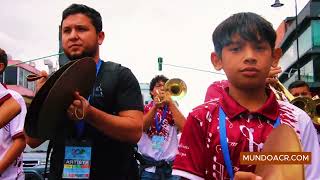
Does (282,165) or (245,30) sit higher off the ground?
(245,30)

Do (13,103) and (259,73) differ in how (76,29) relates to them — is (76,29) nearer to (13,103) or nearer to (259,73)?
(13,103)

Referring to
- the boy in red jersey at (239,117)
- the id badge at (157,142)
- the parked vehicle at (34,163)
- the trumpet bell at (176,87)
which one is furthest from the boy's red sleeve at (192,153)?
the parked vehicle at (34,163)

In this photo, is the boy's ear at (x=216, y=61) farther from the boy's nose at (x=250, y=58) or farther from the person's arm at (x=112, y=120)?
the person's arm at (x=112, y=120)

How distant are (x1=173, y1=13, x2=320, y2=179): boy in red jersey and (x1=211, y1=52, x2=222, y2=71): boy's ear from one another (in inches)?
3.5

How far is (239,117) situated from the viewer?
242cm

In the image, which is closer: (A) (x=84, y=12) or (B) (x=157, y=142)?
(A) (x=84, y=12)

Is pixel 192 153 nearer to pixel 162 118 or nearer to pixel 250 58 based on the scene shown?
pixel 250 58

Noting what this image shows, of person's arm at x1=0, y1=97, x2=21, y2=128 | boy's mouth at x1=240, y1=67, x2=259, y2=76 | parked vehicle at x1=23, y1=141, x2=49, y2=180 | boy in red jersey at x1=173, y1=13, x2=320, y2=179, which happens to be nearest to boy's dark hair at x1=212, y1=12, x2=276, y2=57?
boy in red jersey at x1=173, y1=13, x2=320, y2=179

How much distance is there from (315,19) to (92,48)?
2459 inches

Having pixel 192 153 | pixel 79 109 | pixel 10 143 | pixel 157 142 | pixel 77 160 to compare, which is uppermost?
pixel 79 109

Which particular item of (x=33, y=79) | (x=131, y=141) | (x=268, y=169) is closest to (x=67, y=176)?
(x=131, y=141)

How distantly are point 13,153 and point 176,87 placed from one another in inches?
222

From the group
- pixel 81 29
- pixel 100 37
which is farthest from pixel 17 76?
pixel 81 29

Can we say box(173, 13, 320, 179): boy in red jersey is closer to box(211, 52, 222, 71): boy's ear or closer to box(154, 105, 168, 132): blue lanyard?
box(211, 52, 222, 71): boy's ear
